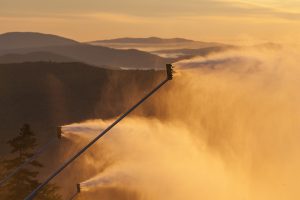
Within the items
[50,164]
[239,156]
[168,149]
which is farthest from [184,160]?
[50,164]

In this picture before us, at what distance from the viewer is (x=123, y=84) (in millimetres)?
115250

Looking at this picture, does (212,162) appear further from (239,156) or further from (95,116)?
(95,116)

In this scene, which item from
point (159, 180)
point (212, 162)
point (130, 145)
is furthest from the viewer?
point (212, 162)

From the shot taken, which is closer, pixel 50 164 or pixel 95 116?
pixel 50 164

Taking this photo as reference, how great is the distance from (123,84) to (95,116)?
24482 millimetres

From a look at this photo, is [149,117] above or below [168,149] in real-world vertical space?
below

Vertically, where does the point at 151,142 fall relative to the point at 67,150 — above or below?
above

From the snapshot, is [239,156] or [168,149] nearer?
[168,149]

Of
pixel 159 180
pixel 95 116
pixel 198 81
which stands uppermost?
pixel 198 81

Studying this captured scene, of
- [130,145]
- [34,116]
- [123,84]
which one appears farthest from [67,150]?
[123,84]

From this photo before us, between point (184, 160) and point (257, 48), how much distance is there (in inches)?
537

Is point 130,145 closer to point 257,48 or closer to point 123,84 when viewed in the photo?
point 257,48

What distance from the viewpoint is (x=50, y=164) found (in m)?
61.3

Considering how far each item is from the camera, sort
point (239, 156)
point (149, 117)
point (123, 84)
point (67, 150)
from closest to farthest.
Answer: point (239, 156), point (67, 150), point (149, 117), point (123, 84)
